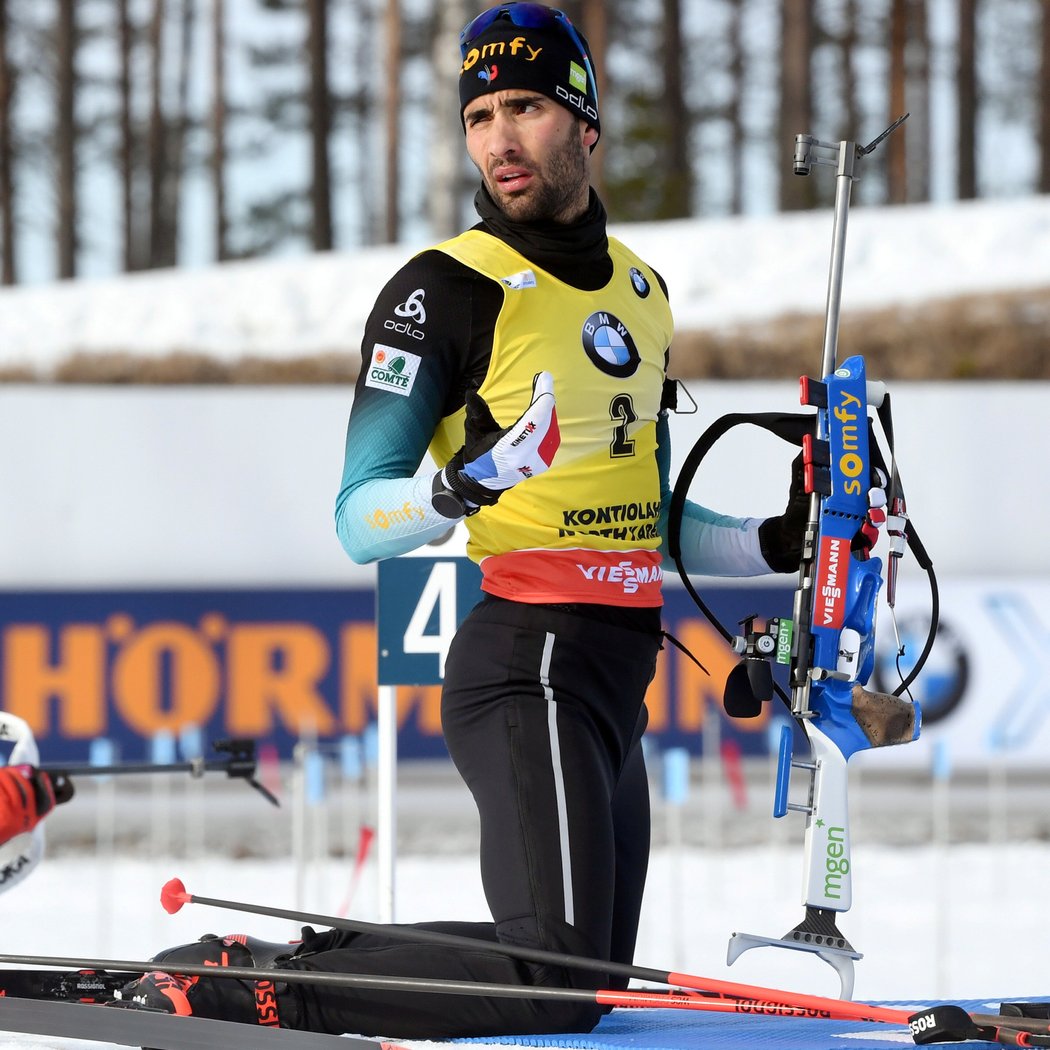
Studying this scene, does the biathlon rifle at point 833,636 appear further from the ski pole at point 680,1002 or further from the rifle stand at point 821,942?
the ski pole at point 680,1002

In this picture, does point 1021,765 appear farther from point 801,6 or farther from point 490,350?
point 801,6

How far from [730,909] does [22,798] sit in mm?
3421

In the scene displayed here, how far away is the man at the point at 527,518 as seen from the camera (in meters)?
2.16

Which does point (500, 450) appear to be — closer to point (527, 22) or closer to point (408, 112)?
point (527, 22)

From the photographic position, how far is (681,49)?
20.1m

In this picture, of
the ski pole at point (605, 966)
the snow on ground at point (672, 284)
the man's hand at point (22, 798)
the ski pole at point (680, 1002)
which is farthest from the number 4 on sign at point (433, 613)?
the snow on ground at point (672, 284)

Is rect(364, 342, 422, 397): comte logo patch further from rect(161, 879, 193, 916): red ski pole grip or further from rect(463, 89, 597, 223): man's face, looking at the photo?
rect(161, 879, 193, 916): red ski pole grip

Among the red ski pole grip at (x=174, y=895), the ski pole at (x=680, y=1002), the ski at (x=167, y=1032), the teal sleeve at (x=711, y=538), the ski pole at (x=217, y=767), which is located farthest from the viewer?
the ski pole at (x=217, y=767)

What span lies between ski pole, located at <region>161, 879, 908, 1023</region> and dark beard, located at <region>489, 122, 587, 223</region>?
1.07 meters

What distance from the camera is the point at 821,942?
231 centimetres

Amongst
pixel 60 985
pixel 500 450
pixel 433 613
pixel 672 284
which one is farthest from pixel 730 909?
pixel 672 284

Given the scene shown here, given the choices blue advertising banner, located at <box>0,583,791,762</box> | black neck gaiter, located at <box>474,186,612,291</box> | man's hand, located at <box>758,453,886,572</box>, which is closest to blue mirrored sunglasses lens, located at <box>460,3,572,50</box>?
black neck gaiter, located at <box>474,186,612,291</box>

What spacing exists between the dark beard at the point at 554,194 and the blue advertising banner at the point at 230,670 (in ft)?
14.8

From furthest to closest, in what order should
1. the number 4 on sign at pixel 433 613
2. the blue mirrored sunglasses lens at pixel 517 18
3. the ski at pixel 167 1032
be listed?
the number 4 on sign at pixel 433 613, the blue mirrored sunglasses lens at pixel 517 18, the ski at pixel 167 1032
